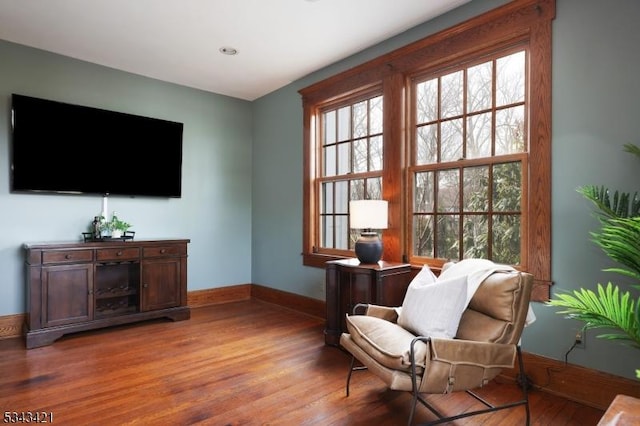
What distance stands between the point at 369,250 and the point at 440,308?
114cm

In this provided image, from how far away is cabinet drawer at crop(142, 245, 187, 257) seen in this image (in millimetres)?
3742

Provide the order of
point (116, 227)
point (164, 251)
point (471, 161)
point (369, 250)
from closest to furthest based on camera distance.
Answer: point (471, 161)
point (369, 250)
point (116, 227)
point (164, 251)

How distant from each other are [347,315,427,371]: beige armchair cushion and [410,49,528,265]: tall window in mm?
1049

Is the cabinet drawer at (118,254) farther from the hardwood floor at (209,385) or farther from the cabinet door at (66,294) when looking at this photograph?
the hardwood floor at (209,385)

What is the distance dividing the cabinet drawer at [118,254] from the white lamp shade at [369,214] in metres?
2.22

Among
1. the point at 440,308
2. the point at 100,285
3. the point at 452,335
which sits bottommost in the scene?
the point at 100,285

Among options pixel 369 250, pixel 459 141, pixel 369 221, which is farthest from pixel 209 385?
pixel 459 141

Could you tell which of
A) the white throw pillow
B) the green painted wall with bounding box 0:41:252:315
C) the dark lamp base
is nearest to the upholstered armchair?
the white throw pillow

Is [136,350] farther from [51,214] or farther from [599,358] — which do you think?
[599,358]

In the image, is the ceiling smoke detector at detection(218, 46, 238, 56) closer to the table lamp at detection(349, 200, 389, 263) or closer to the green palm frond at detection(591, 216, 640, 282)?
the table lamp at detection(349, 200, 389, 263)

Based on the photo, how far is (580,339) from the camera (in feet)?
7.30

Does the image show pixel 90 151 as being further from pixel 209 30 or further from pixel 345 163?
pixel 345 163

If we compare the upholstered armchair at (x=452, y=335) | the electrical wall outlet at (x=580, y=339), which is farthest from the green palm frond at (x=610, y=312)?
the electrical wall outlet at (x=580, y=339)

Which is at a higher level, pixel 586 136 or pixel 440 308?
pixel 586 136
